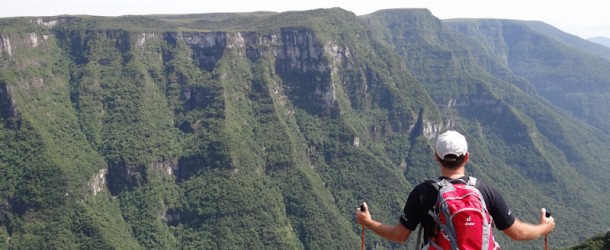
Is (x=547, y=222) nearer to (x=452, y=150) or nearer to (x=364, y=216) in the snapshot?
(x=452, y=150)

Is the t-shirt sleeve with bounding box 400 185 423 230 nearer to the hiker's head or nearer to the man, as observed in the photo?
the man

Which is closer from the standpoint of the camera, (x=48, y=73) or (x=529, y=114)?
(x=48, y=73)

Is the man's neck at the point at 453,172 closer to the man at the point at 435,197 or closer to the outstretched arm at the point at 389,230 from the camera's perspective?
the man at the point at 435,197

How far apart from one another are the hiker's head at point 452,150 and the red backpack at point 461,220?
33 centimetres

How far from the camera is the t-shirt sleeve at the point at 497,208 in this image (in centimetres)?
634

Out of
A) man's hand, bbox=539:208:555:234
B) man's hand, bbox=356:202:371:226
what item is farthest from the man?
man's hand, bbox=539:208:555:234

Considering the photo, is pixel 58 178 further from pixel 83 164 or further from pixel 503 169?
pixel 503 169

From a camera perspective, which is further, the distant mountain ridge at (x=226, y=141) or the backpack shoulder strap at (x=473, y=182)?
the distant mountain ridge at (x=226, y=141)

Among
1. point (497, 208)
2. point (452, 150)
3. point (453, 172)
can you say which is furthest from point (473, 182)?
point (497, 208)

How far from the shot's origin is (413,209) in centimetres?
629

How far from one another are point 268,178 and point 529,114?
11863cm

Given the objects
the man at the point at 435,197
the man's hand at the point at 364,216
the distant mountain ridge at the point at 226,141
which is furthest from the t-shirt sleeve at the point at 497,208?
the distant mountain ridge at the point at 226,141

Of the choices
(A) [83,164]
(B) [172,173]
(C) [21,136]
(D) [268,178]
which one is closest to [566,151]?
(D) [268,178]

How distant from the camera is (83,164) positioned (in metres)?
100
